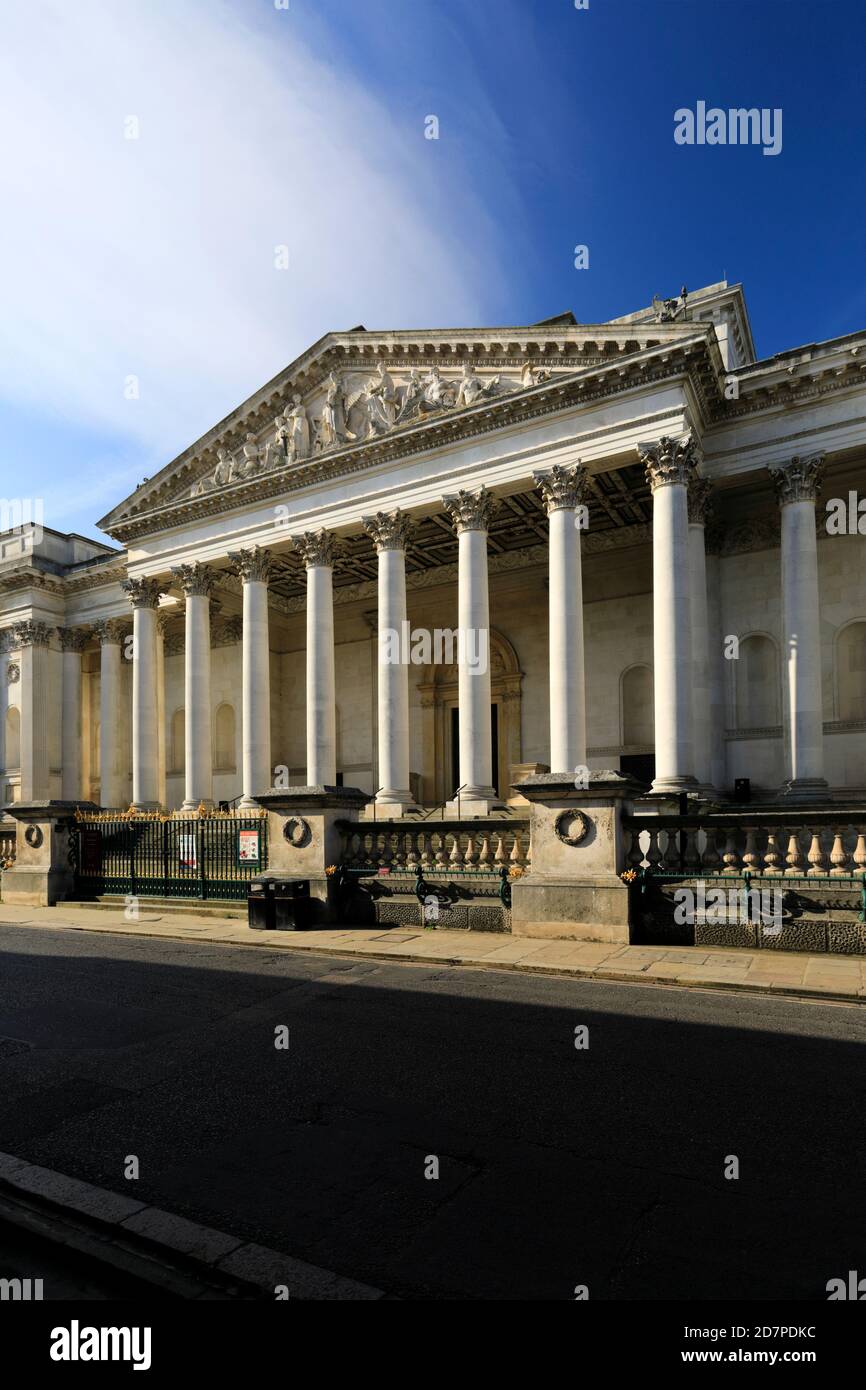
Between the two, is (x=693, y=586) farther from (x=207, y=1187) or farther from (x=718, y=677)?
(x=207, y=1187)

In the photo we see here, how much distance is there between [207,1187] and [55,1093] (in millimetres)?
2447

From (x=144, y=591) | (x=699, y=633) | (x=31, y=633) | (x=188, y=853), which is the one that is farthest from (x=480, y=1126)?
(x=31, y=633)

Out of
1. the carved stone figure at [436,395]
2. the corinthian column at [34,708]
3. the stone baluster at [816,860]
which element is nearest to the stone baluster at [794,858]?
the stone baluster at [816,860]

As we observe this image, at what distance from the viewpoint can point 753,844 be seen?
13.4 metres

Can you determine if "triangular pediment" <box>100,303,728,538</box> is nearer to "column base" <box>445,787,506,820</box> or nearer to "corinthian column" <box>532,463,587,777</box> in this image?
"corinthian column" <box>532,463,587,777</box>

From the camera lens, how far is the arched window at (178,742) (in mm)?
41625

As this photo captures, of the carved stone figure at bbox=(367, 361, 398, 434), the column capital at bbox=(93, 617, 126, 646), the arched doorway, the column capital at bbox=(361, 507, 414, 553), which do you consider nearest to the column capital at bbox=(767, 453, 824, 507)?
the column capital at bbox=(361, 507, 414, 553)

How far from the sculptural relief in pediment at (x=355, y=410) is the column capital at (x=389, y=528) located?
263 centimetres

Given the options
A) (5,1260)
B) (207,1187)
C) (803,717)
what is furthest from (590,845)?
(803,717)

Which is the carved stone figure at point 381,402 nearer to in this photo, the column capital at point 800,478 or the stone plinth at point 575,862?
the column capital at point 800,478

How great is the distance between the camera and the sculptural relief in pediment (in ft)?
88.1

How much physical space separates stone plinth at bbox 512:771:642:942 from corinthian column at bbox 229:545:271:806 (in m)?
17.8

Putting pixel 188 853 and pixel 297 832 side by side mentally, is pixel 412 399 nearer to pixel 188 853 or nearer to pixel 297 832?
pixel 188 853

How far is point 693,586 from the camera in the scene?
24.6 metres
